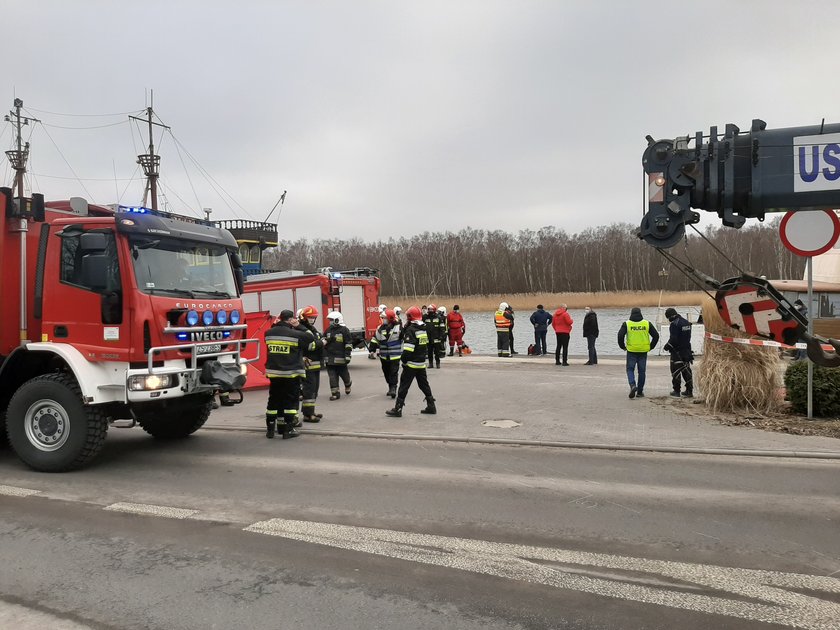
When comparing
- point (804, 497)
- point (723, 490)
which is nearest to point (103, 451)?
point (723, 490)

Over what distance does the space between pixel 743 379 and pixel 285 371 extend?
7.12 meters

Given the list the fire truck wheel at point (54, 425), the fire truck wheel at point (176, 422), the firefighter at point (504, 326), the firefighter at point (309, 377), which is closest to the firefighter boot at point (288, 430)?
the firefighter at point (309, 377)

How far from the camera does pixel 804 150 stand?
558cm

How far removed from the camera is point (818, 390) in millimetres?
9078

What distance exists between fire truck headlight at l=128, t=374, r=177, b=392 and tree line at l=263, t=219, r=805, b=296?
6700cm

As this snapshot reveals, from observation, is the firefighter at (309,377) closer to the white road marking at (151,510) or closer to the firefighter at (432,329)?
the white road marking at (151,510)

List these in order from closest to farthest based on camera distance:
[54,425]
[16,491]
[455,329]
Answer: [16,491] < [54,425] < [455,329]

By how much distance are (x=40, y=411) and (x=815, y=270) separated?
23.2 meters

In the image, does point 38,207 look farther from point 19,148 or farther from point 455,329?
point 19,148

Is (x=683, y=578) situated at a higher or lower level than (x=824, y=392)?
lower

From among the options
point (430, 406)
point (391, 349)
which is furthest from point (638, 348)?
point (391, 349)

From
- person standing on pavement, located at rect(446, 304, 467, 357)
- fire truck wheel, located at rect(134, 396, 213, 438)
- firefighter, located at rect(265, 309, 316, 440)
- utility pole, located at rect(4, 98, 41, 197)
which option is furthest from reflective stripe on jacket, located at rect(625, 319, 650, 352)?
utility pole, located at rect(4, 98, 41, 197)

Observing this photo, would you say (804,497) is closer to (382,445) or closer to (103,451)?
(382,445)

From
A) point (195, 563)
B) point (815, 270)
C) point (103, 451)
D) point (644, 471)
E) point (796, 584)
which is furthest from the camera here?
point (815, 270)
